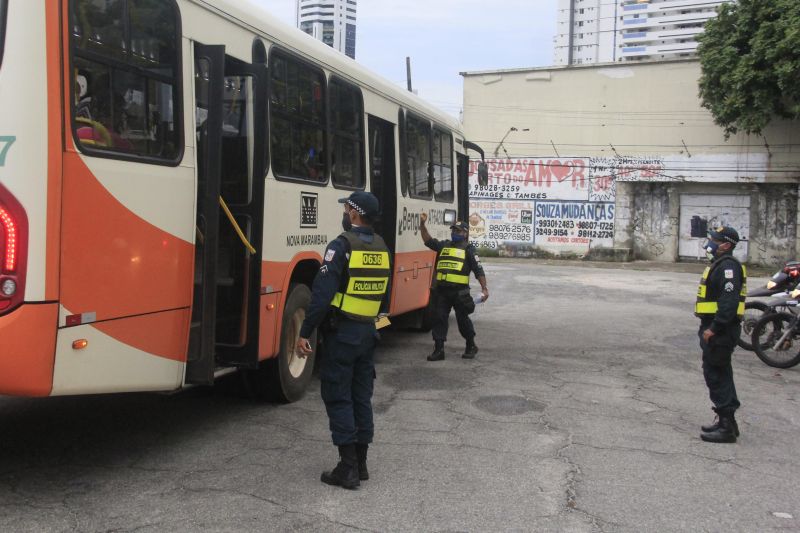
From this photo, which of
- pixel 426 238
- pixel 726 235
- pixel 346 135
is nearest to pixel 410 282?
pixel 426 238

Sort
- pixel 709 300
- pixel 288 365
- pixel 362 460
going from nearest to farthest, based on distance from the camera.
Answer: pixel 362 460 → pixel 709 300 → pixel 288 365

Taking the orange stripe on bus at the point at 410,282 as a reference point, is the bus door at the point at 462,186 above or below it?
above

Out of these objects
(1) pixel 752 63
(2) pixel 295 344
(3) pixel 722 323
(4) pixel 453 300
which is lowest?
(2) pixel 295 344

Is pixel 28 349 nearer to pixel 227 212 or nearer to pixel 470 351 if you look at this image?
pixel 227 212

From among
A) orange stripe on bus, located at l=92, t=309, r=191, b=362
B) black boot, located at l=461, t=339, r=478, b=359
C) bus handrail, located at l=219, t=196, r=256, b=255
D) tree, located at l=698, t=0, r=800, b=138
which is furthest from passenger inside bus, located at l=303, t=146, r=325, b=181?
tree, located at l=698, t=0, r=800, b=138

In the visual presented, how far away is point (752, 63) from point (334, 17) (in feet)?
48.2

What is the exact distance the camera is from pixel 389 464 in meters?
5.02

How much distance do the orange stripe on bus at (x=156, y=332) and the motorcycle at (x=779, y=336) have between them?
742 cm

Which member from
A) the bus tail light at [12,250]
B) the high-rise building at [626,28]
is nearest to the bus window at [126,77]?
the bus tail light at [12,250]

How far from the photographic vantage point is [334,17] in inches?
1037

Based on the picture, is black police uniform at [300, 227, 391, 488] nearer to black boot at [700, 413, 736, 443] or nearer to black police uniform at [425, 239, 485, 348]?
black boot at [700, 413, 736, 443]

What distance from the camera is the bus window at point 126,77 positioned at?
3902mm

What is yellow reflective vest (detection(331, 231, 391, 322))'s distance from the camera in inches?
177

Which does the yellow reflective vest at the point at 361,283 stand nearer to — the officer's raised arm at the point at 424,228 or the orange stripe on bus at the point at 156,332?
the orange stripe on bus at the point at 156,332
